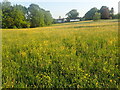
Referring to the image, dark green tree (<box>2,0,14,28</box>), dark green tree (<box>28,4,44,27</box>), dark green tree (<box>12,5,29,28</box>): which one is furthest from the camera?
dark green tree (<box>12,5,29,28</box>)

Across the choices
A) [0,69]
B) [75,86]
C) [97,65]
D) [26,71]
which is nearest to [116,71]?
[97,65]

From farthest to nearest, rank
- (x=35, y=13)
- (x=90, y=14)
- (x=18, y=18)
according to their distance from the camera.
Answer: (x=90, y=14) < (x=18, y=18) < (x=35, y=13)

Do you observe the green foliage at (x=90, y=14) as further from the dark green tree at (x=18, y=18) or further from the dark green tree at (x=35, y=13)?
the dark green tree at (x=18, y=18)

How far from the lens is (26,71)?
3301 mm

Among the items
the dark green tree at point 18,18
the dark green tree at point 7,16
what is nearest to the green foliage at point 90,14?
the dark green tree at point 18,18

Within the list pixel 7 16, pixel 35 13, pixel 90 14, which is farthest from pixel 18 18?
pixel 90 14

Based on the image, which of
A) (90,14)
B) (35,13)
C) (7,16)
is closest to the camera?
(35,13)

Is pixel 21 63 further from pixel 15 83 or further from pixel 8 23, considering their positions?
pixel 8 23

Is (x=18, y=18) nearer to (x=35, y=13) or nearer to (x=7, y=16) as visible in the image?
(x=7, y=16)

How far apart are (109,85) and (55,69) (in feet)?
5.07

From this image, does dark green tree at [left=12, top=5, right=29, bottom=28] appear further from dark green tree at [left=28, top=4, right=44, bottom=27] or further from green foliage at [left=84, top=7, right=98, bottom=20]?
green foliage at [left=84, top=7, right=98, bottom=20]

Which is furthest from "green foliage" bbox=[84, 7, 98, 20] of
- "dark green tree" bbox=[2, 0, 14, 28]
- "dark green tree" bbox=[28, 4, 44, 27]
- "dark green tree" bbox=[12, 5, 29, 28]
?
"dark green tree" bbox=[2, 0, 14, 28]

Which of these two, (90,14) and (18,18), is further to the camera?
(90,14)

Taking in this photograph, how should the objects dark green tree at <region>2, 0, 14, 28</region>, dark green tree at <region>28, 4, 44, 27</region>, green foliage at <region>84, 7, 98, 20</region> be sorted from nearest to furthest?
dark green tree at <region>28, 4, 44, 27</region> → dark green tree at <region>2, 0, 14, 28</region> → green foliage at <region>84, 7, 98, 20</region>
